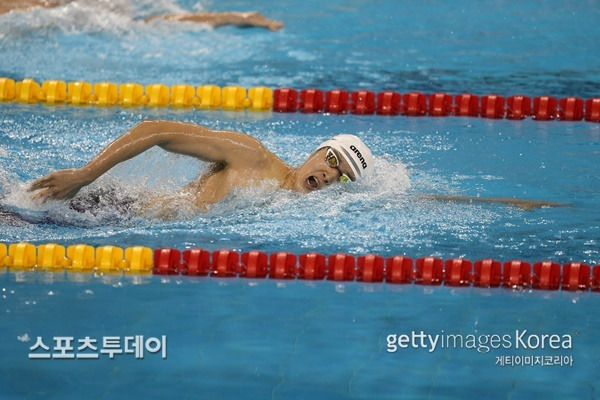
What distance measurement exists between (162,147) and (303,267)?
0.83 m

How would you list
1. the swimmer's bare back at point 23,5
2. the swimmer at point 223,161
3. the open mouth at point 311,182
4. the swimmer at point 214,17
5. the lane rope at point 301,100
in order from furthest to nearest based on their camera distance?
the swimmer at point 214,17
the swimmer's bare back at point 23,5
the lane rope at point 301,100
the open mouth at point 311,182
the swimmer at point 223,161

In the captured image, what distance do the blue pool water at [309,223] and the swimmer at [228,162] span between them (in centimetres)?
7

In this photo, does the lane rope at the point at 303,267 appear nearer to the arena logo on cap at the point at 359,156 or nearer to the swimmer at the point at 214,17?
the arena logo on cap at the point at 359,156

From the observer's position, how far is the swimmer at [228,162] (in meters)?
4.26

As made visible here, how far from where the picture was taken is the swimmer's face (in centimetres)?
463

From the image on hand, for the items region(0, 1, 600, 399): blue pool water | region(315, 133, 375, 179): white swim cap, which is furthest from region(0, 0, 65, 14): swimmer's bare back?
region(315, 133, 375, 179): white swim cap

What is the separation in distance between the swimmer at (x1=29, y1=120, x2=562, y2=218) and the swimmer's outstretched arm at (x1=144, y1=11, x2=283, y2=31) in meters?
3.55

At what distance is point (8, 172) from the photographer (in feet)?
16.6

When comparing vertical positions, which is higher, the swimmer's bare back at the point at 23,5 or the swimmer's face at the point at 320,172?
the swimmer's bare back at the point at 23,5

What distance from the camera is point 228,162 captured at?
4.54 m

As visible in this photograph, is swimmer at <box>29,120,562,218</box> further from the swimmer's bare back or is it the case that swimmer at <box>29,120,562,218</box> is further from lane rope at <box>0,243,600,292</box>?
the swimmer's bare back

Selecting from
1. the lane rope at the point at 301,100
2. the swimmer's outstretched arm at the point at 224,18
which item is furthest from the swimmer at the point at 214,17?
the lane rope at the point at 301,100

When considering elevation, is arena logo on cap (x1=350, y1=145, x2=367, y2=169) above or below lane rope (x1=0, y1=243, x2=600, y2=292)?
above

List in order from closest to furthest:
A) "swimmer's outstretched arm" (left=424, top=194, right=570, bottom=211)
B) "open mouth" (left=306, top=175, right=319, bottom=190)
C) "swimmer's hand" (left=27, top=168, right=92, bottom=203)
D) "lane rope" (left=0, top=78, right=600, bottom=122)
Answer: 1. "swimmer's hand" (left=27, top=168, right=92, bottom=203)
2. "open mouth" (left=306, top=175, right=319, bottom=190)
3. "swimmer's outstretched arm" (left=424, top=194, right=570, bottom=211)
4. "lane rope" (left=0, top=78, right=600, bottom=122)
